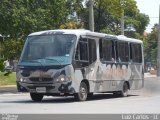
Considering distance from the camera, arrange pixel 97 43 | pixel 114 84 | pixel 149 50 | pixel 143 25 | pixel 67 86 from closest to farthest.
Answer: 1. pixel 67 86
2. pixel 97 43
3. pixel 114 84
4. pixel 143 25
5. pixel 149 50

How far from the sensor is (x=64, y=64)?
18.7 meters

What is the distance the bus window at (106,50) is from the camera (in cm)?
2170

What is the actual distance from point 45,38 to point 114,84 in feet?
16.5

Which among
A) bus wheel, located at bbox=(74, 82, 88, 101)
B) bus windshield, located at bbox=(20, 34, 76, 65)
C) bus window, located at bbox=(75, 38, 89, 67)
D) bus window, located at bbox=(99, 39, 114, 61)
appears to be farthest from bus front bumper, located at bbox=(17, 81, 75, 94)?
bus window, located at bbox=(99, 39, 114, 61)

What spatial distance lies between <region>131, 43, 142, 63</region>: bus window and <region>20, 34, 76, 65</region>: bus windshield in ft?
22.1

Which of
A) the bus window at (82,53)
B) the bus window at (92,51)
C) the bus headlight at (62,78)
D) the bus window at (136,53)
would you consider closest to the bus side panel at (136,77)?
the bus window at (136,53)

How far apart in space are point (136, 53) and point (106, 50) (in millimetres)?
4189

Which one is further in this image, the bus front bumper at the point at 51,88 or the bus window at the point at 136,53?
the bus window at the point at 136,53

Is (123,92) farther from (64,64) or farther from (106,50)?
(64,64)

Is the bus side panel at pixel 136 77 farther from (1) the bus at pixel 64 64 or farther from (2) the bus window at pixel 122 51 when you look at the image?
(1) the bus at pixel 64 64

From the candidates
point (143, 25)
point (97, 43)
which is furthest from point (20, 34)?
point (143, 25)

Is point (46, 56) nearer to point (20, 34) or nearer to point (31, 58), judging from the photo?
point (31, 58)

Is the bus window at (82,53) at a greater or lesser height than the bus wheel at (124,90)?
greater

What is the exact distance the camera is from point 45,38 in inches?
774
